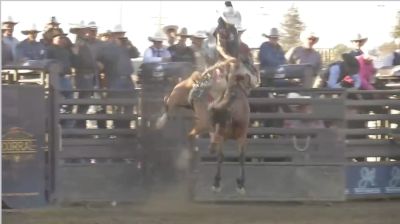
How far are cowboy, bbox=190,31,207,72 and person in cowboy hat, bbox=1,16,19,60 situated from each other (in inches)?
98.9

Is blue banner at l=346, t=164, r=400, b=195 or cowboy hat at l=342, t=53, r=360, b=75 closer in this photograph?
blue banner at l=346, t=164, r=400, b=195

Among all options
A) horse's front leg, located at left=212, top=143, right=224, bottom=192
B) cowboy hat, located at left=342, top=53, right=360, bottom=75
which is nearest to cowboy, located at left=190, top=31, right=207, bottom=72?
horse's front leg, located at left=212, top=143, right=224, bottom=192

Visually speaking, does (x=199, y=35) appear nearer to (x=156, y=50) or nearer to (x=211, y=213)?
(x=156, y=50)

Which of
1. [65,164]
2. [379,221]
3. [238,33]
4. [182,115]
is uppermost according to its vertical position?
[238,33]

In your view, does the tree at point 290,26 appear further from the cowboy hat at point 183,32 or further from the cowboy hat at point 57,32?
the cowboy hat at point 57,32

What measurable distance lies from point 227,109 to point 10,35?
139 inches

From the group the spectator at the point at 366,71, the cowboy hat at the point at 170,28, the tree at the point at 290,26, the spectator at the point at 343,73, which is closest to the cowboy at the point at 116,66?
the cowboy hat at the point at 170,28

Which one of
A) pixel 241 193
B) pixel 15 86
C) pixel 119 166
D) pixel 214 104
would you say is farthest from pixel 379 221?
pixel 15 86

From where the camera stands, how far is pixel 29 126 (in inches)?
325

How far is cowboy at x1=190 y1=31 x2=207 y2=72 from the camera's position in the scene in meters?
9.53

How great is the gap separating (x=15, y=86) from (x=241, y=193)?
305 centimetres

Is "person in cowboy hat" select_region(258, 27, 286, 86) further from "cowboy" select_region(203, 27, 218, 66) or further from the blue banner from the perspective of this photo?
the blue banner

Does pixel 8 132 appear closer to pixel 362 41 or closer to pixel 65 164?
pixel 65 164

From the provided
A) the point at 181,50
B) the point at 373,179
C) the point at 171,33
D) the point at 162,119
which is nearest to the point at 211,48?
the point at 162,119
